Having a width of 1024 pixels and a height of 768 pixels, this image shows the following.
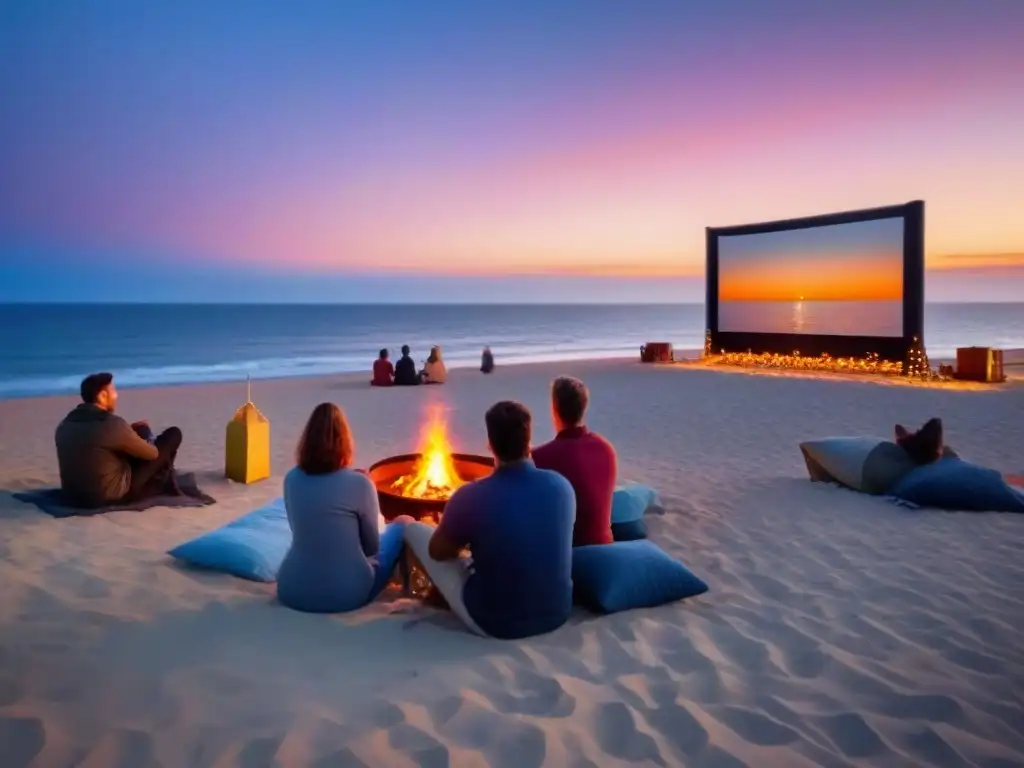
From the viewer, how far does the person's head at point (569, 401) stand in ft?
13.6

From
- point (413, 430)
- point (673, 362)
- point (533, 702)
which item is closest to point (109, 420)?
point (533, 702)

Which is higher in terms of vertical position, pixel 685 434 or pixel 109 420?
pixel 109 420

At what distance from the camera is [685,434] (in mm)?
9766

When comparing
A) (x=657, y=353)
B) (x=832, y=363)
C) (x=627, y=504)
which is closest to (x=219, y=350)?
(x=657, y=353)

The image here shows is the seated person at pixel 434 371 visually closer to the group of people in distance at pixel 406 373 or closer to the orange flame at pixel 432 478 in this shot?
the group of people in distance at pixel 406 373

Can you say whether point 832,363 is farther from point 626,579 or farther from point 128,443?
point 128,443

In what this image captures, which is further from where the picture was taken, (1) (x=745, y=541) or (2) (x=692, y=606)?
(1) (x=745, y=541)

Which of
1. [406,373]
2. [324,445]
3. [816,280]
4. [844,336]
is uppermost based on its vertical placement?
[816,280]

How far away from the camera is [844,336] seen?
18.2m

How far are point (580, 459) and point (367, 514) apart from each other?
1.15 metres

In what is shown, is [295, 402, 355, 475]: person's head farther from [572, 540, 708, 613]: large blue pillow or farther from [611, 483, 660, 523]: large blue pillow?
[611, 483, 660, 523]: large blue pillow

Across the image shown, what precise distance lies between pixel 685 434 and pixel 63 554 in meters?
7.09

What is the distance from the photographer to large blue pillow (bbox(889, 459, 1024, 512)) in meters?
5.61

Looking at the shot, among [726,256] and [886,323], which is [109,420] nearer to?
[886,323]
